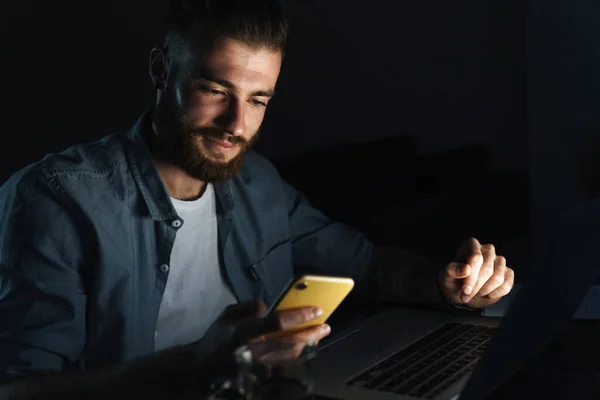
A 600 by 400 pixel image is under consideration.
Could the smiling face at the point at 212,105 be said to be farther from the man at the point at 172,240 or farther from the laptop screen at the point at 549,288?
the laptop screen at the point at 549,288

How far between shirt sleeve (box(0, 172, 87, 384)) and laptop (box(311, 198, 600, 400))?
42cm

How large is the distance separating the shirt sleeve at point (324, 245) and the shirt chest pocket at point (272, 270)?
4 cm

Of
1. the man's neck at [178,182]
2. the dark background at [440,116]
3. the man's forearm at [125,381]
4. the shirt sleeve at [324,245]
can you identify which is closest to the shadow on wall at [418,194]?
the dark background at [440,116]

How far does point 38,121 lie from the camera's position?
1888 millimetres

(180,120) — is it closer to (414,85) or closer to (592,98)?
(414,85)

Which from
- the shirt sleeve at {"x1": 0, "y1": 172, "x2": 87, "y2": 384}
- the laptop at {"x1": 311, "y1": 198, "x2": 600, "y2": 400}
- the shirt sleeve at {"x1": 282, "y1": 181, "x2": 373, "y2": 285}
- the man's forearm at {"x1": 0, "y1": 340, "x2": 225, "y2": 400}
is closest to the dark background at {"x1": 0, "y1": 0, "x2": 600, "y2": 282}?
the shirt sleeve at {"x1": 282, "y1": 181, "x2": 373, "y2": 285}

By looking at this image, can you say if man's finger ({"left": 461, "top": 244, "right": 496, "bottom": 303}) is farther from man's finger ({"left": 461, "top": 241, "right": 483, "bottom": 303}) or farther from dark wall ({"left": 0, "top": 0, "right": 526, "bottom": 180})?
dark wall ({"left": 0, "top": 0, "right": 526, "bottom": 180})

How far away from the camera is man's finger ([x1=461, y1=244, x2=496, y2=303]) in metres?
1.37

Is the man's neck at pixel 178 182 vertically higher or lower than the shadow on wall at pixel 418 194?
higher

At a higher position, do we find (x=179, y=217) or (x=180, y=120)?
(x=180, y=120)

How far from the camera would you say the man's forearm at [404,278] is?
1.51 m

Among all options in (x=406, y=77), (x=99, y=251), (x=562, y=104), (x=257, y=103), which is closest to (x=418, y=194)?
(x=406, y=77)

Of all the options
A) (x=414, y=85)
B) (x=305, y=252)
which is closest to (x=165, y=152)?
(x=305, y=252)

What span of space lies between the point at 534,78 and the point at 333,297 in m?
1.45
